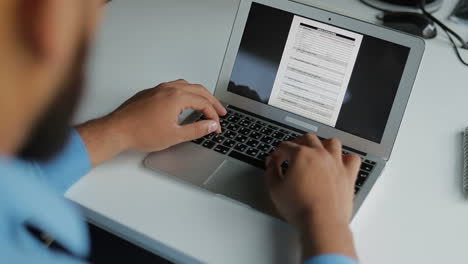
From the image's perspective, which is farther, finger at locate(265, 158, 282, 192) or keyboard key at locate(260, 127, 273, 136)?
keyboard key at locate(260, 127, 273, 136)

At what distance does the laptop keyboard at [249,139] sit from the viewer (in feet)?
2.83

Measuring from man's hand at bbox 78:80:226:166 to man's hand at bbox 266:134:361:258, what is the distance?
0.47 feet

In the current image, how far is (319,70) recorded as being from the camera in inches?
35.3

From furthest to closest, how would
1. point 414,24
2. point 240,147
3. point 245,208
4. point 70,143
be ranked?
point 414,24
point 240,147
point 245,208
point 70,143

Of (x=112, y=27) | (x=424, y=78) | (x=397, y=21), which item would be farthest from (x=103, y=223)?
(x=397, y=21)

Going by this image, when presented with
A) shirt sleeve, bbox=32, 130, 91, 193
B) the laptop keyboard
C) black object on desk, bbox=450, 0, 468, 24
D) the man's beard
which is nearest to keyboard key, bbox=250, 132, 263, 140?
the laptop keyboard

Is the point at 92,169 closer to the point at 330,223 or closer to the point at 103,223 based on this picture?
the point at 103,223

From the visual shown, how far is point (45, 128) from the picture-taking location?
0.38 metres

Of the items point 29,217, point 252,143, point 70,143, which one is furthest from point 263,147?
point 29,217

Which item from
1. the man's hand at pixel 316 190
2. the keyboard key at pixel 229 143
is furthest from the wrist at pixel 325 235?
the keyboard key at pixel 229 143

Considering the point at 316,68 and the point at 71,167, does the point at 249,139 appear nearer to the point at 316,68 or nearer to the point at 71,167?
the point at 316,68

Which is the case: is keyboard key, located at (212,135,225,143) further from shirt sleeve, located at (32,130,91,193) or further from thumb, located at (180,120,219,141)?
shirt sleeve, located at (32,130,91,193)

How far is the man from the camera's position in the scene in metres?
0.32

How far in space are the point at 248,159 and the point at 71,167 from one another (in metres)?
0.26
